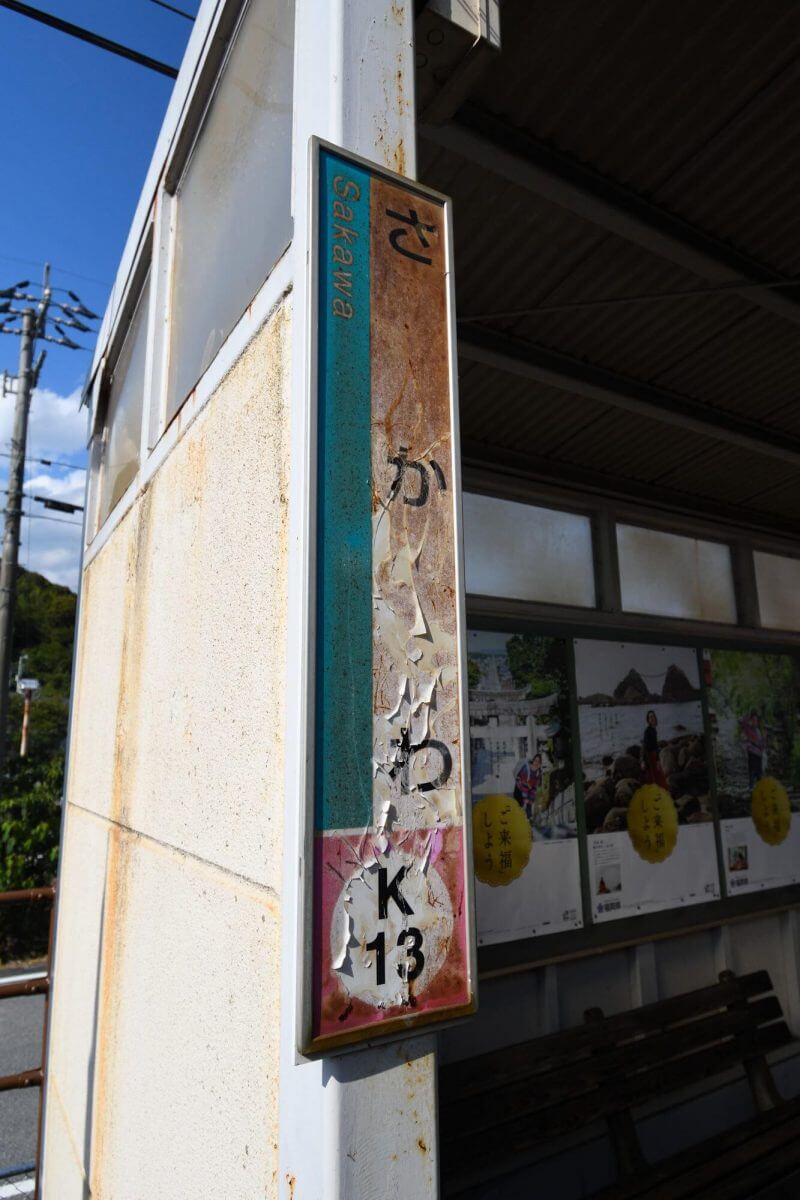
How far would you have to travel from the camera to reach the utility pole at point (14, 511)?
11.7 meters

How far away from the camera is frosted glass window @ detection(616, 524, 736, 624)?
465 centimetres

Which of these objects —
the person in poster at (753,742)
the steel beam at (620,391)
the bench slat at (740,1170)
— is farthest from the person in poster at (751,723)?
the bench slat at (740,1170)

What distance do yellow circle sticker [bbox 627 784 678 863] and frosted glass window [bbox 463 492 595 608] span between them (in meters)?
1.10

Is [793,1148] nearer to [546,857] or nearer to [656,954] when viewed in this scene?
[656,954]

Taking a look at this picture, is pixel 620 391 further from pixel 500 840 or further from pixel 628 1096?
pixel 628 1096

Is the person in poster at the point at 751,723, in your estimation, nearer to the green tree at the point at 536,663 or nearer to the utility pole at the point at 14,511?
the green tree at the point at 536,663

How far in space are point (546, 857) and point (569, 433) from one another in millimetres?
2177

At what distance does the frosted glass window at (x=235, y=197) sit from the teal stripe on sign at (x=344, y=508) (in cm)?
22

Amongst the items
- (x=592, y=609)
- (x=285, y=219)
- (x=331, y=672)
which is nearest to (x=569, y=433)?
(x=592, y=609)

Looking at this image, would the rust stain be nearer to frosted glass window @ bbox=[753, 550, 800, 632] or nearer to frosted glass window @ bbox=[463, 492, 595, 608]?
frosted glass window @ bbox=[463, 492, 595, 608]

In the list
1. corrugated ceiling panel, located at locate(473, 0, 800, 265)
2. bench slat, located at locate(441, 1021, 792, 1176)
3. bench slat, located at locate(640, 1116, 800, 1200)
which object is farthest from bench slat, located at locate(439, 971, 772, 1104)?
corrugated ceiling panel, located at locate(473, 0, 800, 265)

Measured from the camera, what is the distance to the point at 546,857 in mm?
3779

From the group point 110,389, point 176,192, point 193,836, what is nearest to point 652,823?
point 193,836

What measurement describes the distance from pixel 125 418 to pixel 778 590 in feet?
14.9
